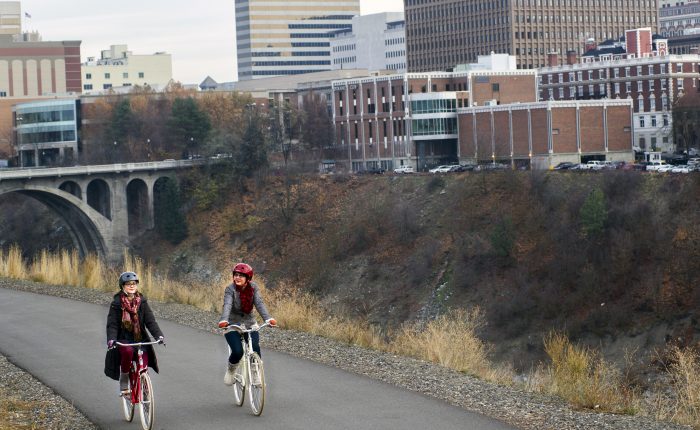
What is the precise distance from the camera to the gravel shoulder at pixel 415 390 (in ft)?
47.4

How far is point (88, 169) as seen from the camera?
281 feet

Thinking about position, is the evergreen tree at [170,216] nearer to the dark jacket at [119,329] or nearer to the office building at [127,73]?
the dark jacket at [119,329]

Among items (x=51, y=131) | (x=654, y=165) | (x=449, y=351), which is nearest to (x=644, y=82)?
(x=654, y=165)

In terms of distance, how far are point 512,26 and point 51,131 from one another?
175 ft

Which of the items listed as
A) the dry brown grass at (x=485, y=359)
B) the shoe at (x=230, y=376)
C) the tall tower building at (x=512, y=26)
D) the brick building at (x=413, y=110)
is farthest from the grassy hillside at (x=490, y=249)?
the tall tower building at (x=512, y=26)

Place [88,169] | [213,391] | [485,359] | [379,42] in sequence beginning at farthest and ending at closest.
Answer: [379,42] → [88,169] → [485,359] → [213,391]

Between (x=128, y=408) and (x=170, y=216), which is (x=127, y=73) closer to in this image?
(x=170, y=216)

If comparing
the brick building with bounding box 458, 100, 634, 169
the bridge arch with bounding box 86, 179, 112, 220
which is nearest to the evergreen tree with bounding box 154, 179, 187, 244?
the bridge arch with bounding box 86, 179, 112, 220

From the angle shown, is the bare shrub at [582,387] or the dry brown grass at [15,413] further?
the bare shrub at [582,387]

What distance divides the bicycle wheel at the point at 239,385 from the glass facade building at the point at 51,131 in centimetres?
11500

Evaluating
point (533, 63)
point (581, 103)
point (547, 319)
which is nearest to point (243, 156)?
point (581, 103)

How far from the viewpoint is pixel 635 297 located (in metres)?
55.1

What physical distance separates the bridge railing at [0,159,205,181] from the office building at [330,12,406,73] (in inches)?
3598

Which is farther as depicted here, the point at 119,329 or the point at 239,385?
the point at 239,385
